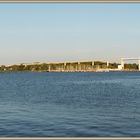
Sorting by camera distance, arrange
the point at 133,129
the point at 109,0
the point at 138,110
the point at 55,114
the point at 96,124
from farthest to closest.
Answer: the point at 138,110
the point at 55,114
the point at 96,124
the point at 133,129
the point at 109,0

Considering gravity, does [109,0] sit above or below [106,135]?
above

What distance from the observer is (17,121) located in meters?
22.7

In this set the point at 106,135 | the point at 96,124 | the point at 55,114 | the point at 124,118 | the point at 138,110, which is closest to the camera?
the point at 106,135

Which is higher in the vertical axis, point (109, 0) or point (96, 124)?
point (109, 0)

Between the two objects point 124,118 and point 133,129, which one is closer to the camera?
point 133,129

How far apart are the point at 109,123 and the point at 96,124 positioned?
85cm

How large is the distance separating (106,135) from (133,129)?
189 cm

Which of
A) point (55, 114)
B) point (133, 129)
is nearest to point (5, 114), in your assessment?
point (55, 114)

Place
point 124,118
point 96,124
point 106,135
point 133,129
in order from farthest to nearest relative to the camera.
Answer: point 124,118
point 96,124
point 133,129
point 106,135

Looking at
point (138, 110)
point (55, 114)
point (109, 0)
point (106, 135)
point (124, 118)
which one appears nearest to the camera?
point (109, 0)

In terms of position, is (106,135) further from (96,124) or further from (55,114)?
(55,114)

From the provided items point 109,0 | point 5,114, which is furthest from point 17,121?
point 109,0

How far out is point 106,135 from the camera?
18.5 metres

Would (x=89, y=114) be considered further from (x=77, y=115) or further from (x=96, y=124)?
(x=96, y=124)
